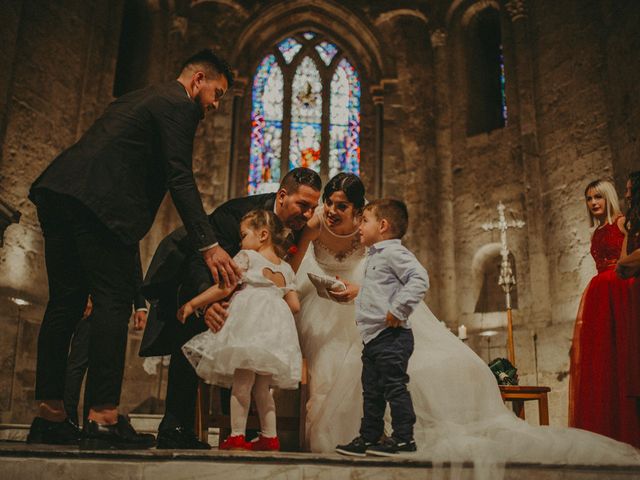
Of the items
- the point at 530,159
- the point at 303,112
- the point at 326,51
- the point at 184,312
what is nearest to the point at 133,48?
the point at 303,112

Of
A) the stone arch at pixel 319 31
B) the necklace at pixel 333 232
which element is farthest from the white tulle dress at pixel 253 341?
the stone arch at pixel 319 31

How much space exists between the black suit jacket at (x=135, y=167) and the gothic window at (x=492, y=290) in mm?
7702

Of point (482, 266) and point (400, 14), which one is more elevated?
point (400, 14)

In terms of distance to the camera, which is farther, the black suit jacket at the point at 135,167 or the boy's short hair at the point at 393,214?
the boy's short hair at the point at 393,214

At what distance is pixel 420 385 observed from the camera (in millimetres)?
3092

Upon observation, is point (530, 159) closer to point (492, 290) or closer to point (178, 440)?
point (492, 290)

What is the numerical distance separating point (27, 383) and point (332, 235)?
18.8ft

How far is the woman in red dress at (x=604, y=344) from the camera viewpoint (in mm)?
4199

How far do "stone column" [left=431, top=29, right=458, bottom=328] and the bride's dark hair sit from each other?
649 centimetres

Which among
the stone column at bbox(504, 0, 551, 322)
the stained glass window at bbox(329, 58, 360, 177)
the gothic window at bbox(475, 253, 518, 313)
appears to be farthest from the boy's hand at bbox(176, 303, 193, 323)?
the stained glass window at bbox(329, 58, 360, 177)

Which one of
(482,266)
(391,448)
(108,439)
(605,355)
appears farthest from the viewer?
(482,266)

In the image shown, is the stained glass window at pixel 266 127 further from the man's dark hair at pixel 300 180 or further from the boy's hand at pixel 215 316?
the boy's hand at pixel 215 316

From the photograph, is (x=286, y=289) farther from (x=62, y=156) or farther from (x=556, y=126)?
(x=556, y=126)

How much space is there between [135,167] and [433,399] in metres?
1.70
